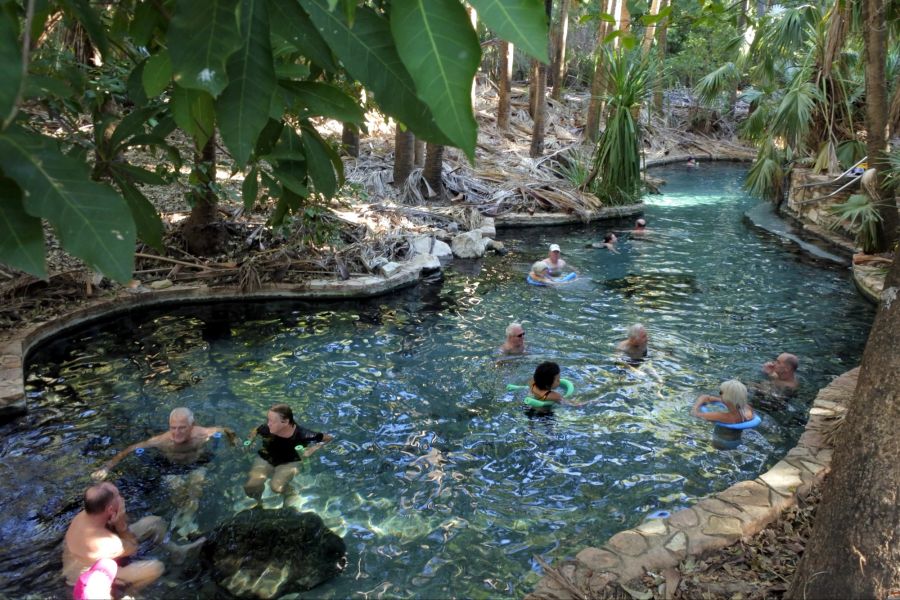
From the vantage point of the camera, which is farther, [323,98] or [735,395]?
[735,395]

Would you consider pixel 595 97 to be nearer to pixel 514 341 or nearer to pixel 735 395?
pixel 514 341

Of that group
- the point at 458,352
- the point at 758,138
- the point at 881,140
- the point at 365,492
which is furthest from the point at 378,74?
the point at 758,138

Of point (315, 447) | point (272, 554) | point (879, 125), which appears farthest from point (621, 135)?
point (272, 554)

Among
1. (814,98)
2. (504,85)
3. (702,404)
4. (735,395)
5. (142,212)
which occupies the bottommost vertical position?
(702,404)

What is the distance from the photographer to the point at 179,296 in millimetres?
9508

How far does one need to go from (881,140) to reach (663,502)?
8082 mm

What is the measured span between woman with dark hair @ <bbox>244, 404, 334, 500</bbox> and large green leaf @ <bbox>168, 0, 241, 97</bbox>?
4938 millimetres

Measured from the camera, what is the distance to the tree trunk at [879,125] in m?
9.52

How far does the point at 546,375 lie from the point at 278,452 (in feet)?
8.51

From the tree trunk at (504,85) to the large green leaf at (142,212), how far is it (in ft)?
62.6

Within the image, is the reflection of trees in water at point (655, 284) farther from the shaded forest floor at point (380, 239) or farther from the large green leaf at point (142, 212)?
the large green leaf at point (142, 212)

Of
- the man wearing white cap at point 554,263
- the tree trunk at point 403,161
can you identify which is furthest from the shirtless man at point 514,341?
the tree trunk at point 403,161

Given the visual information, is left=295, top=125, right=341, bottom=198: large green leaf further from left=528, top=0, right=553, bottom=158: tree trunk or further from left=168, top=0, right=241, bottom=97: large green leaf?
left=528, top=0, right=553, bottom=158: tree trunk

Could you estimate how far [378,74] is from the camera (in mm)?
1002
